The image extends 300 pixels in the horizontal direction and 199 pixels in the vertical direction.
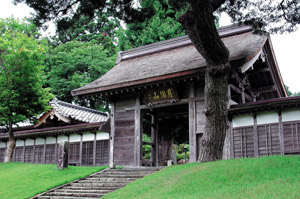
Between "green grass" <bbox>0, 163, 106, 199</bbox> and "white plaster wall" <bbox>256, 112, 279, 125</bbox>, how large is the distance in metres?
7.38

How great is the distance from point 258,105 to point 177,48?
744 cm

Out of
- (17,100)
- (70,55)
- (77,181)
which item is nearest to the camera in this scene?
(77,181)

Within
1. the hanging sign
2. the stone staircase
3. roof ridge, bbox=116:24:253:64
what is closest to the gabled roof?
roof ridge, bbox=116:24:253:64

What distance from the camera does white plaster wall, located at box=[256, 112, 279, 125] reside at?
13.4m

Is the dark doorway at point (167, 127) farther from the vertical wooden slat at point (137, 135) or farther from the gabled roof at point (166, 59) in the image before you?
the gabled roof at point (166, 59)

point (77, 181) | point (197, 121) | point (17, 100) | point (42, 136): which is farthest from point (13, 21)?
point (197, 121)

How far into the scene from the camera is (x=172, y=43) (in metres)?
19.5

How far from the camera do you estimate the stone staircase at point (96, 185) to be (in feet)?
38.2

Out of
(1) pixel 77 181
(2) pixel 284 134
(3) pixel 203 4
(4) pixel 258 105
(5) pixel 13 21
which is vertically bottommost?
(1) pixel 77 181

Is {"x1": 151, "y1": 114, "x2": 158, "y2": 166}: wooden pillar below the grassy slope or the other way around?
the other way around

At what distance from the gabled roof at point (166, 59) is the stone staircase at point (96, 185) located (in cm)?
410

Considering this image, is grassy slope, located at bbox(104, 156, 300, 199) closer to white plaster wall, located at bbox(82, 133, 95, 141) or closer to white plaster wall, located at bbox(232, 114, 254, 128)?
white plaster wall, located at bbox(232, 114, 254, 128)

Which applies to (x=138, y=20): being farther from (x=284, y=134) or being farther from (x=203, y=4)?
(x=284, y=134)

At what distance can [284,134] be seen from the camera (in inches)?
515
